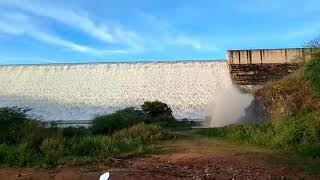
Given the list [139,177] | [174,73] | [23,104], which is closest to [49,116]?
[23,104]

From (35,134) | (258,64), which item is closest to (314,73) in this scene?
(35,134)

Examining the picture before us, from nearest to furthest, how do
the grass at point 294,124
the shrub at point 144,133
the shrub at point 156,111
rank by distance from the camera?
1. the grass at point 294,124
2. the shrub at point 144,133
3. the shrub at point 156,111

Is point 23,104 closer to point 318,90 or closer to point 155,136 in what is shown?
point 155,136

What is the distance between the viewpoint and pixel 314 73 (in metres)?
15.5

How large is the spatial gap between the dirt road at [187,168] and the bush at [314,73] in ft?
9.22

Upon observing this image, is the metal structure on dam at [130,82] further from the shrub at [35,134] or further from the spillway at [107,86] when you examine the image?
the shrub at [35,134]

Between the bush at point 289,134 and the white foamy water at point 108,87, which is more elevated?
the white foamy water at point 108,87

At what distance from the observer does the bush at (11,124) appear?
15.4 m

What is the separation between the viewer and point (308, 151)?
506 inches

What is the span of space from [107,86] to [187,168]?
99.3ft

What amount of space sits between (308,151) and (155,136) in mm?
5884

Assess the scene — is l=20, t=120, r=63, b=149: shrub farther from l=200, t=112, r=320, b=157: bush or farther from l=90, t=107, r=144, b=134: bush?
l=200, t=112, r=320, b=157: bush

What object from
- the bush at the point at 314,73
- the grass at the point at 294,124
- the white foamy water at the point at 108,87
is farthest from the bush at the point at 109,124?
the white foamy water at the point at 108,87

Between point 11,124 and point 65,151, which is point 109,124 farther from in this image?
point 65,151
